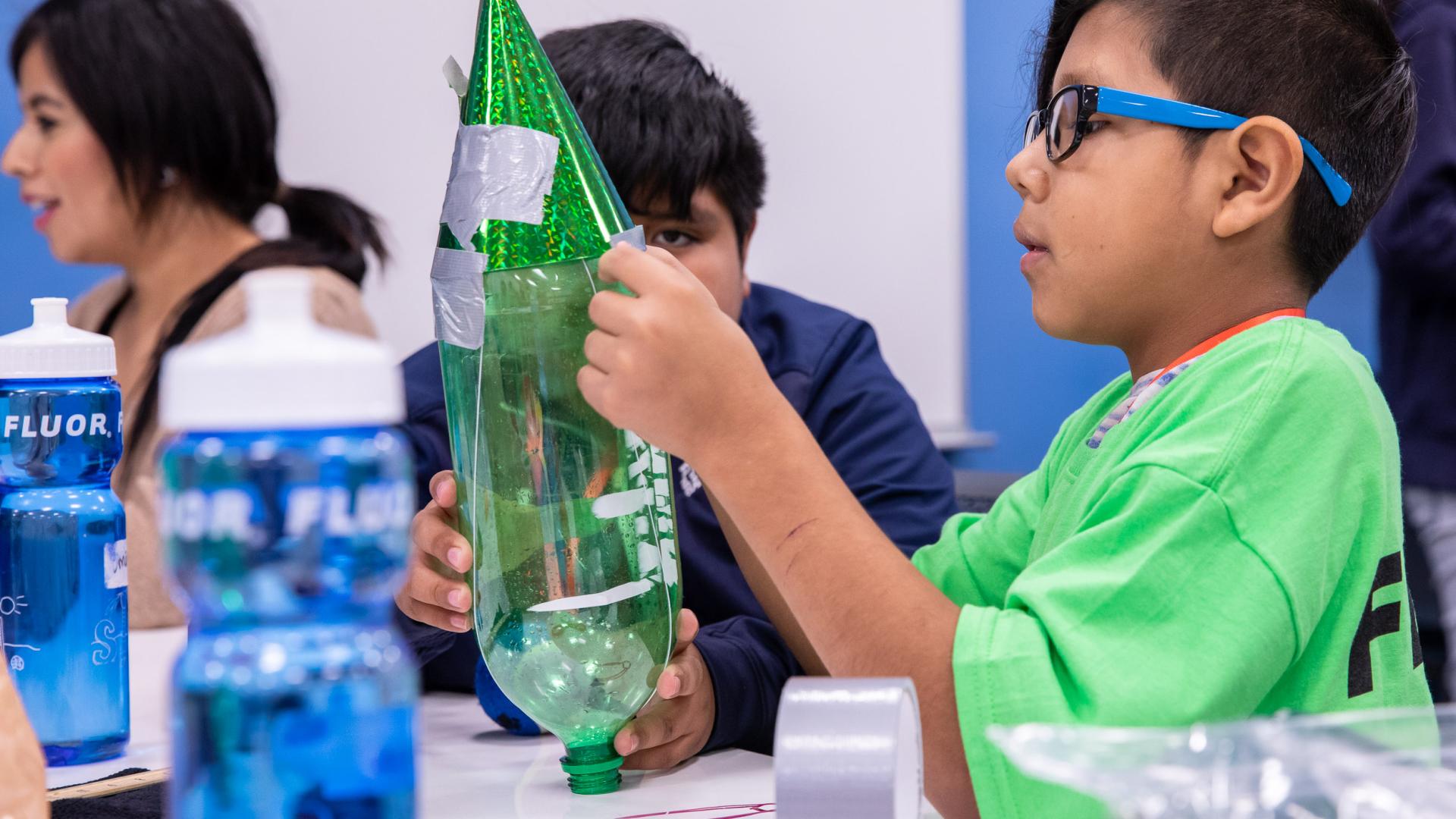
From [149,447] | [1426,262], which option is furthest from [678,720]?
[1426,262]

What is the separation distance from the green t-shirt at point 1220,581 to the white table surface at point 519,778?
16cm

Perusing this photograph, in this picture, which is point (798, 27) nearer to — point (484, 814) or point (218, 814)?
point (484, 814)

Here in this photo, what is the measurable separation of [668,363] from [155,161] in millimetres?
1498

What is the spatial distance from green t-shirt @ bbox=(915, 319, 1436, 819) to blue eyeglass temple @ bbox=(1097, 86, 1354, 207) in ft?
0.49

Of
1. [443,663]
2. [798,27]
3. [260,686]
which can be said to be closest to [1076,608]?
[260,686]

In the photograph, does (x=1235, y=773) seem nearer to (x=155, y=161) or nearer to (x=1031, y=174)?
(x=1031, y=174)

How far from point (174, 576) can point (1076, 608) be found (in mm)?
398

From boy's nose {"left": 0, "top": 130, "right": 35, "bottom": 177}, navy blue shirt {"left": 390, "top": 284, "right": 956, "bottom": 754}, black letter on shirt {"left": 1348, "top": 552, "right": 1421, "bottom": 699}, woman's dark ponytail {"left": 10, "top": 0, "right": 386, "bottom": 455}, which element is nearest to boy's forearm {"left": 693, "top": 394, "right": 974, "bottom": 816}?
black letter on shirt {"left": 1348, "top": 552, "right": 1421, "bottom": 699}

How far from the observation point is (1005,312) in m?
2.62

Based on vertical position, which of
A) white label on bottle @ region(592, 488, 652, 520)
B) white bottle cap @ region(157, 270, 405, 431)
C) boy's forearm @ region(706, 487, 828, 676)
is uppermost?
white bottle cap @ region(157, 270, 405, 431)

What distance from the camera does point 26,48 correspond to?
6.13 ft

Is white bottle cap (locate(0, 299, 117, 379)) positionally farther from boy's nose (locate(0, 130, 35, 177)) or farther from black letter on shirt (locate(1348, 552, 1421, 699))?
boy's nose (locate(0, 130, 35, 177))

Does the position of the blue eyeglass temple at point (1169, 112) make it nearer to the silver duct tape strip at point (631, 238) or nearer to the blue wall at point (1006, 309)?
the silver duct tape strip at point (631, 238)

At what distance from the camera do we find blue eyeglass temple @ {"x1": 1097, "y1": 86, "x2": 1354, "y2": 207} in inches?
30.9
